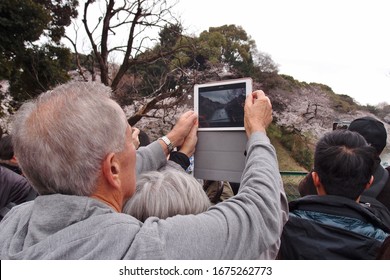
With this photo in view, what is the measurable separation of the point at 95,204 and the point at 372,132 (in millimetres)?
1747

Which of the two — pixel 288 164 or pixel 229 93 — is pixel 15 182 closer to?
pixel 229 93

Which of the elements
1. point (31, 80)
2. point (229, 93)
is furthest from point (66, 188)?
point (31, 80)

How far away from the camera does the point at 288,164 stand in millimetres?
11414

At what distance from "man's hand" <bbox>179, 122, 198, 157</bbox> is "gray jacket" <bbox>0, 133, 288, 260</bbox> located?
454mm

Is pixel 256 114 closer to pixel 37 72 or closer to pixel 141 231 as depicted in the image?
pixel 141 231

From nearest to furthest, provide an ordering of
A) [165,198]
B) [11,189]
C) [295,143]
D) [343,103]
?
[165,198] < [11,189] < [295,143] < [343,103]

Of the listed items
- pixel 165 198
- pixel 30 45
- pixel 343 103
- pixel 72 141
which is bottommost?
pixel 343 103

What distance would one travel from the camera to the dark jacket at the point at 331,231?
4.04 feet

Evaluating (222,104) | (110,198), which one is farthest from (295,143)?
(110,198)

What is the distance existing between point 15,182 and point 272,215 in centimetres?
203

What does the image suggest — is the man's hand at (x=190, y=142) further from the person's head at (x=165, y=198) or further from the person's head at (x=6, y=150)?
the person's head at (x=6, y=150)

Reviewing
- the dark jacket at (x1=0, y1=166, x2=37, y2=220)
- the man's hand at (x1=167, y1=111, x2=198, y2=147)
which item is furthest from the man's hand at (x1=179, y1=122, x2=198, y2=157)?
the dark jacket at (x1=0, y1=166, x2=37, y2=220)

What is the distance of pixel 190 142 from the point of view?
4.47 ft

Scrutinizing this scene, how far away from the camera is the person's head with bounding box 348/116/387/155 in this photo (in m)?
1.97
